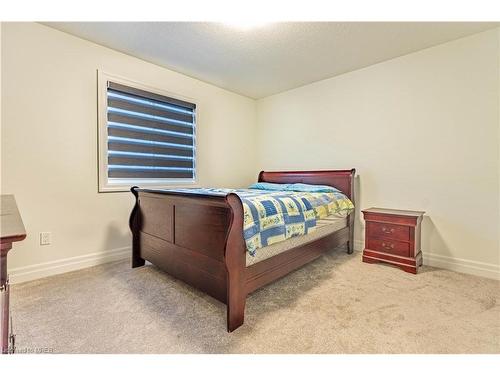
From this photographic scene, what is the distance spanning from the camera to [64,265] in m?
2.35

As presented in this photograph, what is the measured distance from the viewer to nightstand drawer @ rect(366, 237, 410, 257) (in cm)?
245

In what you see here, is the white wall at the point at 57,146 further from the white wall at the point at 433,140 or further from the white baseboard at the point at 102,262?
the white wall at the point at 433,140

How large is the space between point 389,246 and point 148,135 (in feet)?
10.1

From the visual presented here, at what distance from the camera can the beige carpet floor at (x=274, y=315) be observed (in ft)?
4.38

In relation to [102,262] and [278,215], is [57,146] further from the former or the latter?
[278,215]

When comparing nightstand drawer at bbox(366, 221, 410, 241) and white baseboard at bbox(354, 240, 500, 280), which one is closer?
white baseboard at bbox(354, 240, 500, 280)

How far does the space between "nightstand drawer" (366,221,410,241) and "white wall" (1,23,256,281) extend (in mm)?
2770

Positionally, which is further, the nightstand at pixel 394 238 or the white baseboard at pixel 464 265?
the nightstand at pixel 394 238

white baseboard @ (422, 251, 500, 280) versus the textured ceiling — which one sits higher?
the textured ceiling

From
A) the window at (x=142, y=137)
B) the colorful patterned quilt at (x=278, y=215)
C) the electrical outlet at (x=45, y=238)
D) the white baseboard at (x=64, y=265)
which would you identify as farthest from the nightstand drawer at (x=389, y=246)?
the electrical outlet at (x=45, y=238)

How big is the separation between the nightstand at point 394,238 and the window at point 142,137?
2.43 m

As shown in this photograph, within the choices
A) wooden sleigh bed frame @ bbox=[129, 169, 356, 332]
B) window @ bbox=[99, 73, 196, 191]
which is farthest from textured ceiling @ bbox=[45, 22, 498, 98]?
wooden sleigh bed frame @ bbox=[129, 169, 356, 332]

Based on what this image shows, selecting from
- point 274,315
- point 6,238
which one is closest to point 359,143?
point 274,315

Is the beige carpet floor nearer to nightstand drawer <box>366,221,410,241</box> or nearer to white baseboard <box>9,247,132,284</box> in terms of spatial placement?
white baseboard <box>9,247,132,284</box>
